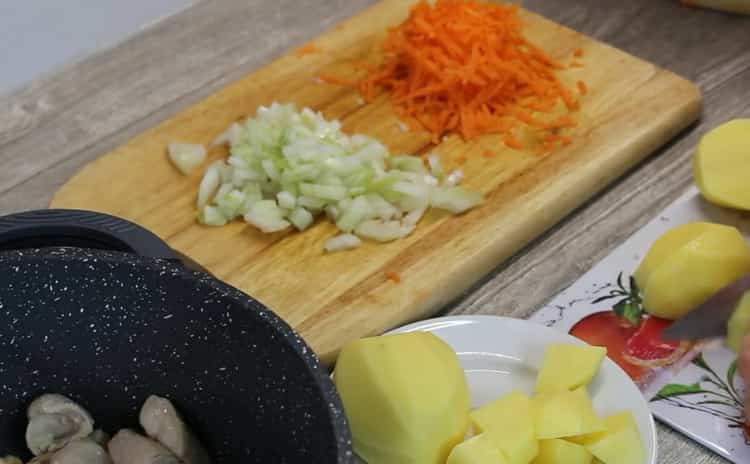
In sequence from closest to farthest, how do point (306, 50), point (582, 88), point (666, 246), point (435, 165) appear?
point (666, 246)
point (435, 165)
point (582, 88)
point (306, 50)

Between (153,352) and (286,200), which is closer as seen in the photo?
(153,352)

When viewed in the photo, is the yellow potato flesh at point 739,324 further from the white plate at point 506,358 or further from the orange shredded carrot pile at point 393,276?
the orange shredded carrot pile at point 393,276

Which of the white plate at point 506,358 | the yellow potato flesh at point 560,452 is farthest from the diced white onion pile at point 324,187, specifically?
the yellow potato flesh at point 560,452

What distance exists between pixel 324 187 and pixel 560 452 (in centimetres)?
53

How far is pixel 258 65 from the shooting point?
5.79ft

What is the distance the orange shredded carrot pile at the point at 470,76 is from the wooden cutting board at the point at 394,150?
33 mm

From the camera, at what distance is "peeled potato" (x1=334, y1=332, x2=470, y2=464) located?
972 mm

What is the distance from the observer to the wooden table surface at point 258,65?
137 cm

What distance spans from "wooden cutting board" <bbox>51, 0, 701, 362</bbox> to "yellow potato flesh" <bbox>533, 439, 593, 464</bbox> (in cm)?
31

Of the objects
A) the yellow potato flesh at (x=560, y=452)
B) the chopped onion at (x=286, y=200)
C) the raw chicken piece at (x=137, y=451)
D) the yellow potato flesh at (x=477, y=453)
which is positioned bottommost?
the yellow potato flesh at (x=560, y=452)

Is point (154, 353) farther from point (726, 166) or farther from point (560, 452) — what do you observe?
point (726, 166)

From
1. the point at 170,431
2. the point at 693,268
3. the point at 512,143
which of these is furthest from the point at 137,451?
the point at 512,143

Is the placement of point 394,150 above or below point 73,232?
below

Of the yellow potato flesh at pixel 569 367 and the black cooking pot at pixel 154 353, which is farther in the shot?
the yellow potato flesh at pixel 569 367
